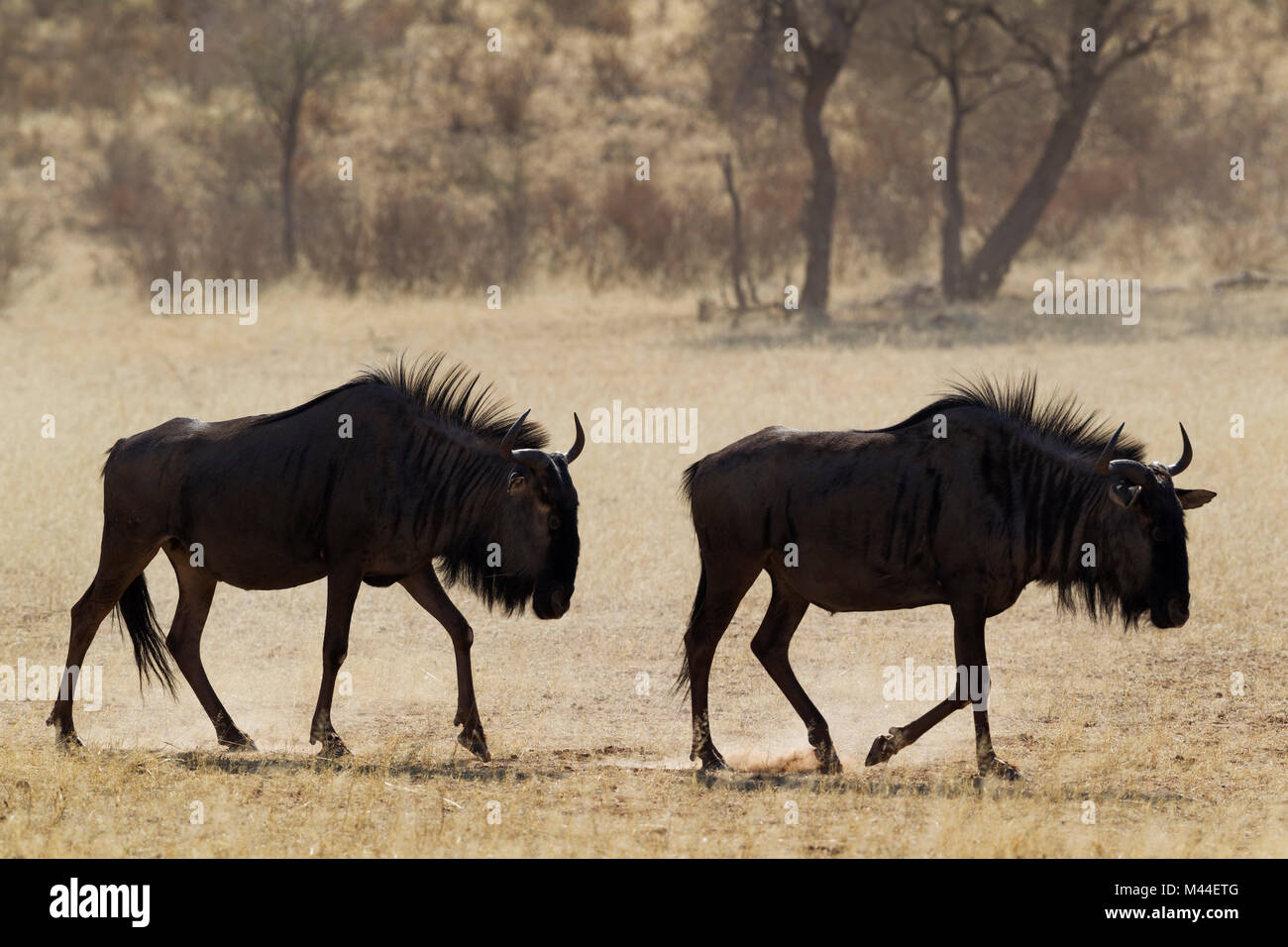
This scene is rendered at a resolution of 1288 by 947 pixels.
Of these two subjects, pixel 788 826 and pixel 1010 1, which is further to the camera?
pixel 1010 1

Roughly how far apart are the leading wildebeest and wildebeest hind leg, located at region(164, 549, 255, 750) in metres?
2.10

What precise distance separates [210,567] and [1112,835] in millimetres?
3773

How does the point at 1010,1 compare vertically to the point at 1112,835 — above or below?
above

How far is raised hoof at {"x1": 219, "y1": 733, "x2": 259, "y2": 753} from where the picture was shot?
6766 mm

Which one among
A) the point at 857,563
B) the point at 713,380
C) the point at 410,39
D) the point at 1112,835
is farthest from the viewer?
the point at 410,39

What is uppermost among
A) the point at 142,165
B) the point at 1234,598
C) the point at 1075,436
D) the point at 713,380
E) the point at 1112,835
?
the point at 142,165

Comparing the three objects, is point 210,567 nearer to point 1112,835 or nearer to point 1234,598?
point 1112,835

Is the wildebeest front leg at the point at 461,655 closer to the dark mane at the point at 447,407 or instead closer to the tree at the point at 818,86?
the dark mane at the point at 447,407

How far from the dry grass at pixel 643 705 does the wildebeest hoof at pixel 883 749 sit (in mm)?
70

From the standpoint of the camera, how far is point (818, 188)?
23.5 metres

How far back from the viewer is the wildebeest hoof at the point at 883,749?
6.38 metres

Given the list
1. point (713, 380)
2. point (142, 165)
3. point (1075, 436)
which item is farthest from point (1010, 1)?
point (1075, 436)

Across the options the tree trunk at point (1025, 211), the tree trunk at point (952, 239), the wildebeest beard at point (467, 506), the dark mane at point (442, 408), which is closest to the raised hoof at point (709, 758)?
the wildebeest beard at point (467, 506)

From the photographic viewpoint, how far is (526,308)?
23766 millimetres
